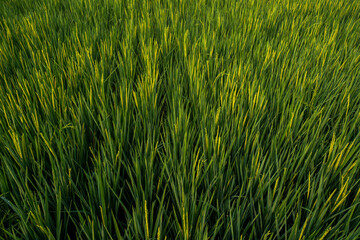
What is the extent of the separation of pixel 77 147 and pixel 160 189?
26cm

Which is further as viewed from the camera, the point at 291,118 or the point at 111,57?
the point at 111,57

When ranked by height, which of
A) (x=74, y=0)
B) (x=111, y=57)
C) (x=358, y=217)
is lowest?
(x=358, y=217)

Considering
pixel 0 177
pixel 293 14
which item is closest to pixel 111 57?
pixel 0 177

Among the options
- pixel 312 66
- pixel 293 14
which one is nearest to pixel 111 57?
pixel 312 66

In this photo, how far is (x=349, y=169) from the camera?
0.67 meters

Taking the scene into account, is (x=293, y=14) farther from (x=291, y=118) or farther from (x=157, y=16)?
(x=291, y=118)

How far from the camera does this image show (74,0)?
185 centimetres

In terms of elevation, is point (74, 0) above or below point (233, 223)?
above

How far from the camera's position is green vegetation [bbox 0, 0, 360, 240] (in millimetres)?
591

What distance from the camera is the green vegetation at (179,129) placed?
1.94 feet

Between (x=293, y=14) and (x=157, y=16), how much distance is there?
0.89 m

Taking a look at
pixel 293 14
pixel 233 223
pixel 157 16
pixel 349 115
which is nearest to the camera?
pixel 233 223

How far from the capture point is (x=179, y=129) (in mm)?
771

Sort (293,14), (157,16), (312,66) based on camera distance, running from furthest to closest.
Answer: (293,14)
(157,16)
(312,66)
